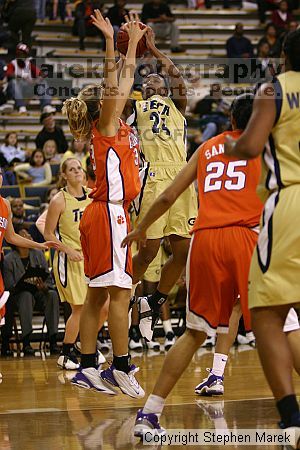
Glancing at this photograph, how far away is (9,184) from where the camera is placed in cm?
1408

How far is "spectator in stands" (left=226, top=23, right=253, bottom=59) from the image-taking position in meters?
18.6

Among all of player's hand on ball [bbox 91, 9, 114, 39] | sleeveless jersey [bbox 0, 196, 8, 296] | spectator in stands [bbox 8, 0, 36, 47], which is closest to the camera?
player's hand on ball [bbox 91, 9, 114, 39]

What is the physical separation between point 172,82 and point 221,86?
10458mm

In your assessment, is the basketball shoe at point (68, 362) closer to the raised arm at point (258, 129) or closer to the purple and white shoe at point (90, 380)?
the purple and white shoe at point (90, 380)

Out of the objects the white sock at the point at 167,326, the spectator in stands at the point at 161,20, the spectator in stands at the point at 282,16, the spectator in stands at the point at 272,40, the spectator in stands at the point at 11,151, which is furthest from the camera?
the spectator in stands at the point at 282,16

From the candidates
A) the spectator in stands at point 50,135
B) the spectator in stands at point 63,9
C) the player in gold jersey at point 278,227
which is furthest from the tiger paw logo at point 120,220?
the spectator in stands at point 63,9

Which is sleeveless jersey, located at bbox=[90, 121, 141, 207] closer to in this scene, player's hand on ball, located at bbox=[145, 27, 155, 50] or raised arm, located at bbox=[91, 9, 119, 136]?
raised arm, located at bbox=[91, 9, 119, 136]

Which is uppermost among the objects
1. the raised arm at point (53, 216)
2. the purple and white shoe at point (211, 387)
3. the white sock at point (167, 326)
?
the raised arm at point (53, 216)

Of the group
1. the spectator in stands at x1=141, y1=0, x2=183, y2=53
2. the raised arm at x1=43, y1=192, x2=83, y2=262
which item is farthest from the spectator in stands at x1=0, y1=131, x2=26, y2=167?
the raised arm at x1=43, y1=192, x2=83, y2=262

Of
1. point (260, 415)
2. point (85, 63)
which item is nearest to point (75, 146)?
point (85, 63)

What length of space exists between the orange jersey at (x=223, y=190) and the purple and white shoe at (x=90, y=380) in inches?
61.6

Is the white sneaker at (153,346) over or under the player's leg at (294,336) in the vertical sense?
under

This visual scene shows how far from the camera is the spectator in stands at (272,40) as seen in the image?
1828cm

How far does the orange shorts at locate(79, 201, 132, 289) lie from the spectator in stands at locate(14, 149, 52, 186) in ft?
26.1
